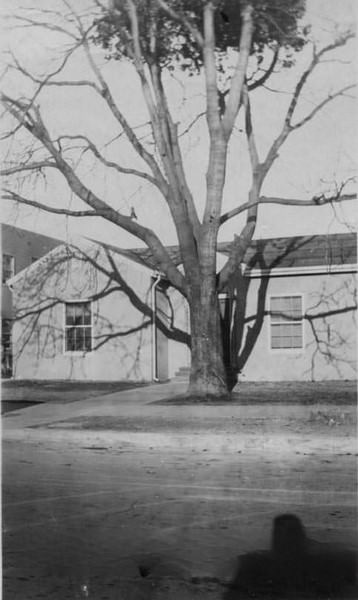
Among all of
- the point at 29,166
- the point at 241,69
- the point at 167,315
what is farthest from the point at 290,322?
the point at 29,166

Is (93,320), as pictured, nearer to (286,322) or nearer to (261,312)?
(261,312)

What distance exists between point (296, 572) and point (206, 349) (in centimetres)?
974

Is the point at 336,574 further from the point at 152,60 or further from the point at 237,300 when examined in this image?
the point at 237,300

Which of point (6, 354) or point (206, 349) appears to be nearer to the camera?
point (206, 349)

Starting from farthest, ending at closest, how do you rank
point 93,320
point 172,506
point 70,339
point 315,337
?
point 70,339, point 93,320, point 315,337, point 172,506

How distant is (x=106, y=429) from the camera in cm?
1016

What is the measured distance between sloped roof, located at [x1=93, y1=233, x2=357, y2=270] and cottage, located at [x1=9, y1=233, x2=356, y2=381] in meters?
0.03

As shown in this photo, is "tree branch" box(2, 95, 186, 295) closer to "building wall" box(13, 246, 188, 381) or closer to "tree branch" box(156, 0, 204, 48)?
"tree branch" box(156, 0, 204, 48)

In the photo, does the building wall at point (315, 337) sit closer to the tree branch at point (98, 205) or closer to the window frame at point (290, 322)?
the window frame at point (290, 322)

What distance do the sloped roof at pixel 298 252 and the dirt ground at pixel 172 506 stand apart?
861 centimetres

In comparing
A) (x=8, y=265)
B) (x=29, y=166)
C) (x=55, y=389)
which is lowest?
(x=55, y=389)

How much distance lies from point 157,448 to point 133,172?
7.44m

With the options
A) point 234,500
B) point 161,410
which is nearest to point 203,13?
point 161,410

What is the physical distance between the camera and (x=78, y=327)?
65.0 ft
